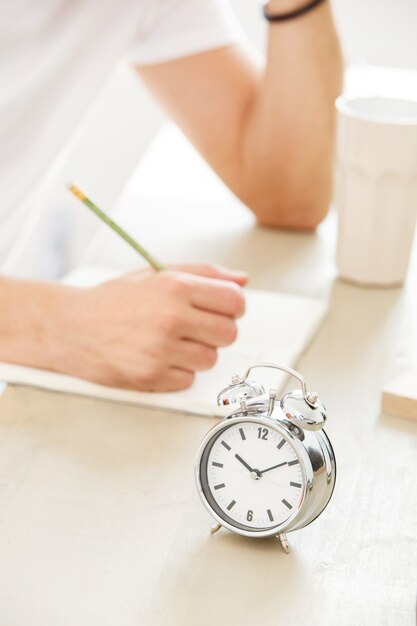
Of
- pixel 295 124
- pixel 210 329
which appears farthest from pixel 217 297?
pixel 295 124

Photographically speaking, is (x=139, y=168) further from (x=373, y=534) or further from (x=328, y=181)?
(x=373, y=534)

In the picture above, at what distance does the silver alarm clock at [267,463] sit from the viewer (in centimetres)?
78

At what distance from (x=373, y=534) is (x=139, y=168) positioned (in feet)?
3.82

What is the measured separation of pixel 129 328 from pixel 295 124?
2.37ft

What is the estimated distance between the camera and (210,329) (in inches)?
43.8

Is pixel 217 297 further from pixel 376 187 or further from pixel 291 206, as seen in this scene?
pixel 291 206

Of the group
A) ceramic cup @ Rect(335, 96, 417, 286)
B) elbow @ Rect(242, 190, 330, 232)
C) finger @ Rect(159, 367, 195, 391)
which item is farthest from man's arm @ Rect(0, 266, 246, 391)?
elbow @ Rect(242, 190, 330, 232)

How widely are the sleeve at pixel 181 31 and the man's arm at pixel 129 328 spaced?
2.40ft

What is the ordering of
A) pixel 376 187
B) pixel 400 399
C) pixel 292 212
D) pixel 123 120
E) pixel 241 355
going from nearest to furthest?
pixel 400 399, pixel 241 355, pixel 376 187, pixel 292 212, pixel 123 120

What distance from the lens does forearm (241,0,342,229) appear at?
1612 millimetres

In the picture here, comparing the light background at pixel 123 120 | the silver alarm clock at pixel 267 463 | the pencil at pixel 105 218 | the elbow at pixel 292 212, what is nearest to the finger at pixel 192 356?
the pencil at pixel 105 218

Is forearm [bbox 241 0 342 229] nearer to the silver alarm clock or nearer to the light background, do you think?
the light background

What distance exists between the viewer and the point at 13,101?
5.18 ft

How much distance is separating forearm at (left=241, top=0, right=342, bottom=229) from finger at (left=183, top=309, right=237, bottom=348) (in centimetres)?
51
